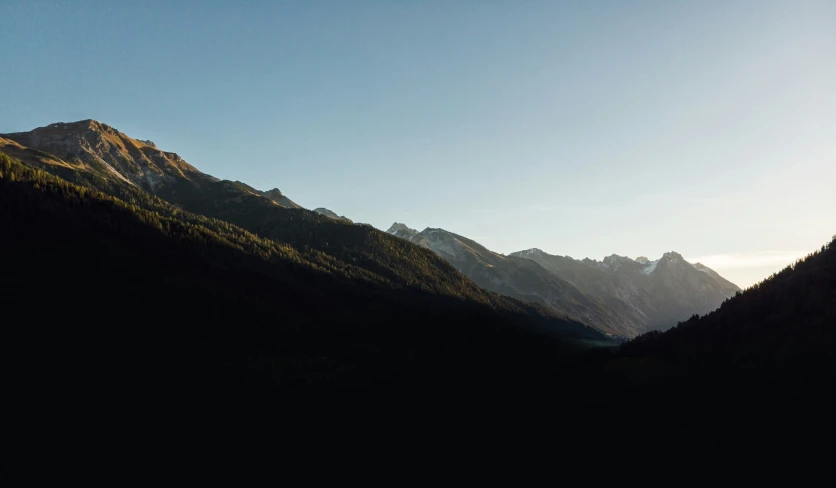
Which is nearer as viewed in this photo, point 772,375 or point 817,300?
point 772,375

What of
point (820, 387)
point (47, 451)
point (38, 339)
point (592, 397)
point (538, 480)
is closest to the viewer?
point (538, 480)

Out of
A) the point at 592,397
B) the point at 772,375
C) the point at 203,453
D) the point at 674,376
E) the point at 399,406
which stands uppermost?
the point at 772,375

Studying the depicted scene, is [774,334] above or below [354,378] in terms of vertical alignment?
above

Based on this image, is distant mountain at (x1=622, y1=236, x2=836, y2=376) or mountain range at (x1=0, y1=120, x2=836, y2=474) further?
distant mountain at (x1=622, y1=236, x2=836, y2=376)

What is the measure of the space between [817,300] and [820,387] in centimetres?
4415

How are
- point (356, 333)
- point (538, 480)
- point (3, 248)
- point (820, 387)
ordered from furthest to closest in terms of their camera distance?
1. point (356, 333)
2. point (3, 248)
3. point (820, 387)
4. point (538, 480)

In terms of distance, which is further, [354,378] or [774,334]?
[354,378]

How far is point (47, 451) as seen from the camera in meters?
68.3

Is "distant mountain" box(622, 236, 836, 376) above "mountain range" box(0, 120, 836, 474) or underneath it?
above

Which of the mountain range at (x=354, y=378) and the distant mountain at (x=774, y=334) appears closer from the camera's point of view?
the mountain range at (x=354, y=378)

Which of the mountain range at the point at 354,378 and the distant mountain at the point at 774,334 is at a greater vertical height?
the distant mountain at the point at 774,334

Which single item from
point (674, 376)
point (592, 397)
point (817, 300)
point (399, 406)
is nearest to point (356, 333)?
point (399, 406)

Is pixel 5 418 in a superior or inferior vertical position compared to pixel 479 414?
inferior

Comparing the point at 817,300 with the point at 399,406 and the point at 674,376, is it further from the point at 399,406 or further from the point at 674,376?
the point at 399,406
